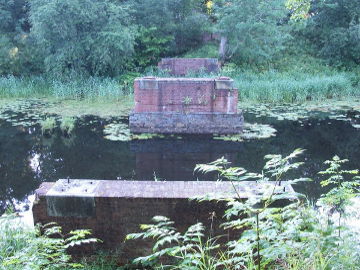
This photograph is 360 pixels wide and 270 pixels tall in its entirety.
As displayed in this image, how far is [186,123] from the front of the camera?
39.2 ft

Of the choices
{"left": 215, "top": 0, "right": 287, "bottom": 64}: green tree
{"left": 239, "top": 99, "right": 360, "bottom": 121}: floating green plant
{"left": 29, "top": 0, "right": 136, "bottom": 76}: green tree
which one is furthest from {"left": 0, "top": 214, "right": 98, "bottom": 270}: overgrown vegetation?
{"left": 215, "top": 0, "right": 287, "bottom": 64}: green tree

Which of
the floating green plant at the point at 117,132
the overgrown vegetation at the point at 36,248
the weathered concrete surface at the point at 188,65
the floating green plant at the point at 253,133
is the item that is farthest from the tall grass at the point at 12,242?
the weathered concrete surface at the point at 188,65

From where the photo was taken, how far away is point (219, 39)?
24.2 m

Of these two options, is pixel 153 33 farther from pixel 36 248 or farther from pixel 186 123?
pixel 36 248

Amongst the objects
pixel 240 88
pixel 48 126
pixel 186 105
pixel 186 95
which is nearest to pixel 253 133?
pixel 186 105

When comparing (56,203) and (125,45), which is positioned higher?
(125,45)

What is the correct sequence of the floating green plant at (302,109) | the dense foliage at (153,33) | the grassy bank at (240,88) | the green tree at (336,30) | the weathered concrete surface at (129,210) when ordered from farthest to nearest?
the green tree at (336,30), the dense foliage at (153,33), the grassy bank at (240,88), the floating green plant at (302,109), the weathered concrete surface at (129,210)

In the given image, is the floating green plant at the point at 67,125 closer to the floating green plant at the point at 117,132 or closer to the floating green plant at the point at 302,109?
the floating green plant at the point at 117,132

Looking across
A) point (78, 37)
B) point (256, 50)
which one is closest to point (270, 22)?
point (256, 50)

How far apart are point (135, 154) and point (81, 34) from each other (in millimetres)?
10839

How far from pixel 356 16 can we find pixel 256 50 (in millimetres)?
7394

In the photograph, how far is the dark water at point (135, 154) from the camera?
27.8 feet

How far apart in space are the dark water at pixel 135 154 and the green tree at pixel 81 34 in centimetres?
670

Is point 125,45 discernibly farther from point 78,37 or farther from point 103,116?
point 103,116
